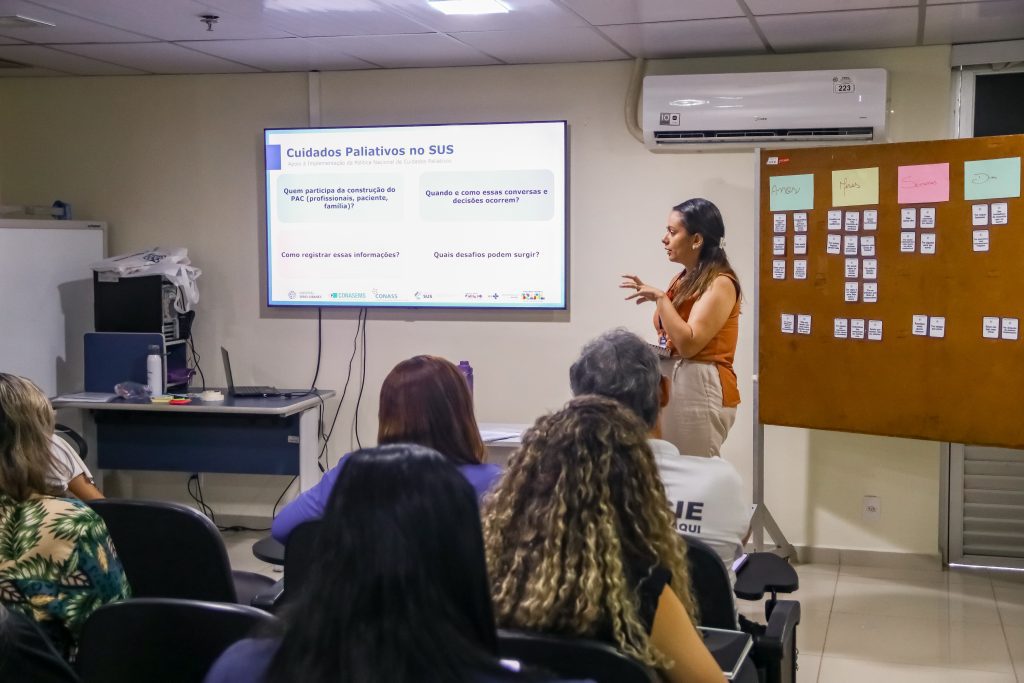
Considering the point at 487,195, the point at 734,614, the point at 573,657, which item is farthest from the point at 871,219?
the point at 573,657

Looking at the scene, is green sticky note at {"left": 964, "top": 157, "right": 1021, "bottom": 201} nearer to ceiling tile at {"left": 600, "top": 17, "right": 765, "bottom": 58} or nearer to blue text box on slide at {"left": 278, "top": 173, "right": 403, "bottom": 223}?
ceiling tile at {"left": 600, "top": 17, "right": 765, "bottom": 58}

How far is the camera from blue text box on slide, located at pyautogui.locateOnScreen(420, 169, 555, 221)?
4.99 m

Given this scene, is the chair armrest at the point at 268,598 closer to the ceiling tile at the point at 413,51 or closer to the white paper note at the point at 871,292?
the ceiling tile at the point at 413,51

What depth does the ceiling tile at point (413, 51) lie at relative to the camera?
4.48m

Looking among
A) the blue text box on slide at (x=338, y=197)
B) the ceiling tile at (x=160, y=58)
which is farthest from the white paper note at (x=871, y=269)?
the ceiling tile at (x=160, y=58)

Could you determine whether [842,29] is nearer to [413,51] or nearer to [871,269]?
[871,269]

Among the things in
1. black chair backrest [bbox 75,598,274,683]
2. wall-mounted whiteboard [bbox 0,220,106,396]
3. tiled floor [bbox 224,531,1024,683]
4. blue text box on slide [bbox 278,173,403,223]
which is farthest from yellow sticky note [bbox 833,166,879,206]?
wall-mounted whiteboard [bbox 0,220,106,396]

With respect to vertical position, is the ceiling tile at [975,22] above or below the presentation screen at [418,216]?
above

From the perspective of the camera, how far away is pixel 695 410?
4.06m

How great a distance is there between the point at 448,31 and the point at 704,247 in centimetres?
136

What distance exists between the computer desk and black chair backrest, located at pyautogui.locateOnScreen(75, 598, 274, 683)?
3.01m

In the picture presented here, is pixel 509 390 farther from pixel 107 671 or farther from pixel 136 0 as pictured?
pixel 107 671

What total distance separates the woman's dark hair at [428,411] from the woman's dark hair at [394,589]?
4.11 feet

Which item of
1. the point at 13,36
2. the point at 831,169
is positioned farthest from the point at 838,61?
the point at 13,36
